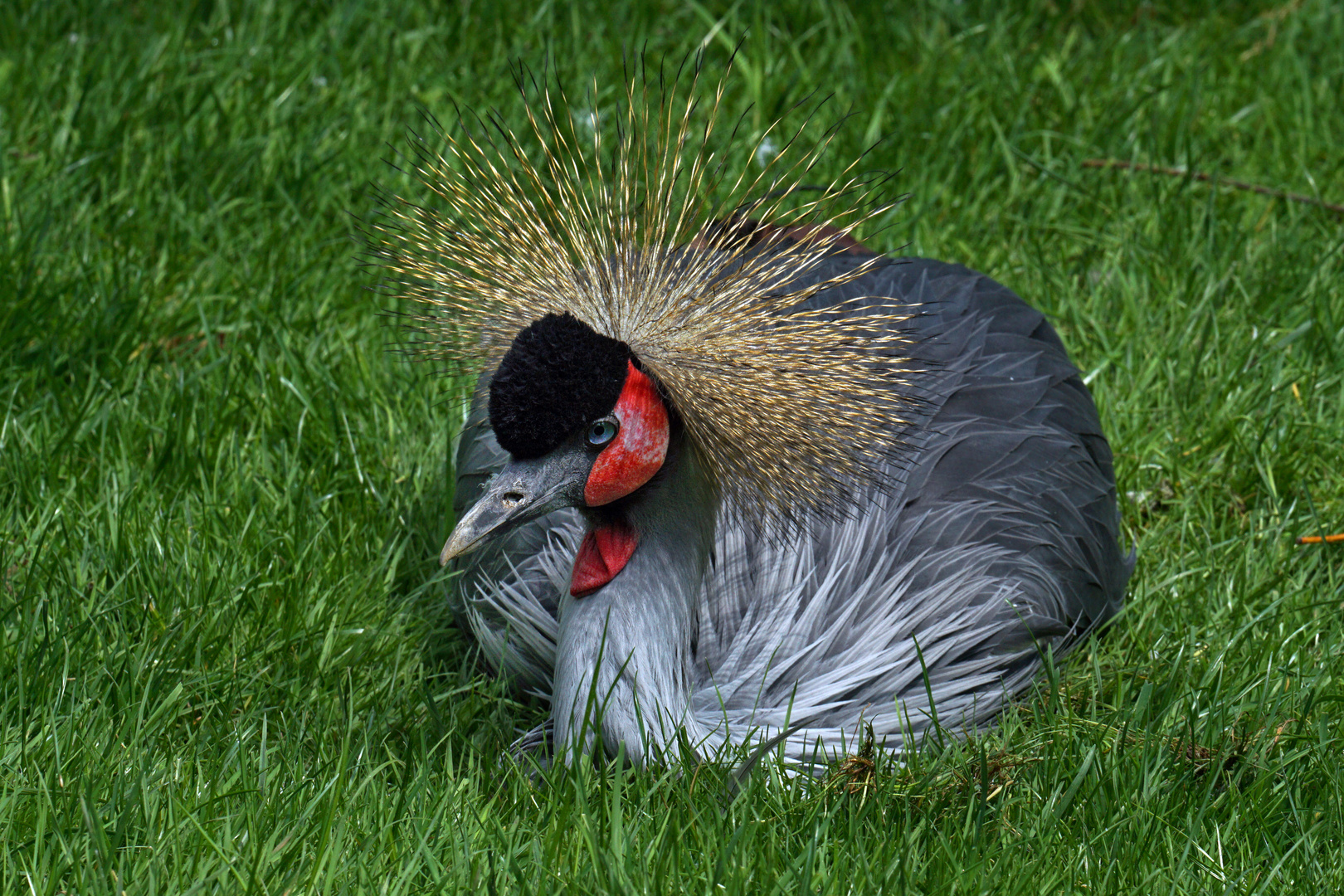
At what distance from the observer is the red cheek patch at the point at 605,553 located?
7.53 ft

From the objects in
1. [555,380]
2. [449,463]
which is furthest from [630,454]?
[449,463]

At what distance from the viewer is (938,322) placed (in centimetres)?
307

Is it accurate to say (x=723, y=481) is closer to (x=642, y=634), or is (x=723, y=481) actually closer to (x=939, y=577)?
(x=642, y=634)

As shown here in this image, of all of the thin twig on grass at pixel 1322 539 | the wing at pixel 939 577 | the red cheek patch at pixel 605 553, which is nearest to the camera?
the red cheek patch at pixel 605 553

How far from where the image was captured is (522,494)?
7.19ft

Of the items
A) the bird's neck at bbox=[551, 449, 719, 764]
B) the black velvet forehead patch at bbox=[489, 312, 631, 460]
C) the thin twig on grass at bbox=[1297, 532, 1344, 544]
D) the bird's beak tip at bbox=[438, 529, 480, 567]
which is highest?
the black velvet forehead patch at bbox=[489, 312, 631, 460]

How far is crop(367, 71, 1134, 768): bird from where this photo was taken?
7.20ft

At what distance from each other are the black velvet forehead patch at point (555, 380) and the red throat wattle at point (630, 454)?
0.08ft

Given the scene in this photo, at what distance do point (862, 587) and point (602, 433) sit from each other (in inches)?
27.7

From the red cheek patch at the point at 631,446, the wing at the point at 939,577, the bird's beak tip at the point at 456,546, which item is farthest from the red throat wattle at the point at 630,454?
the wing at the point at 939,577

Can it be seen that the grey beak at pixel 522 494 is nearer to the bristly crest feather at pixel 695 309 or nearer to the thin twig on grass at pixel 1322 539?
the bristly crest feather at pixel 695 309

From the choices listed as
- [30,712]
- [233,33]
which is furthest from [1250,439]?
[233,33]

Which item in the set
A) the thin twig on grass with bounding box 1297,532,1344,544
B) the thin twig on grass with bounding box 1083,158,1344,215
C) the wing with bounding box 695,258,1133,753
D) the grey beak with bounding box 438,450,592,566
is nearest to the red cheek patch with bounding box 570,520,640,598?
the grey beak with bounding box 438,450,592,566

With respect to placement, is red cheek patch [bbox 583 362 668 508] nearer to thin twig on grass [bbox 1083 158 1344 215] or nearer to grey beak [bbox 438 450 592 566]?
grey beak [bbox 438 450 592 566]
